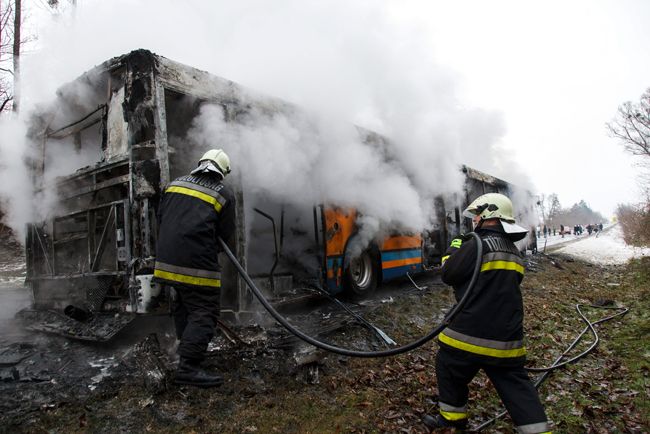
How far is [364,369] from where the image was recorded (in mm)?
3814

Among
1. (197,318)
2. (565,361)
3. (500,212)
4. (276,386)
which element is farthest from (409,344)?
(565,361)

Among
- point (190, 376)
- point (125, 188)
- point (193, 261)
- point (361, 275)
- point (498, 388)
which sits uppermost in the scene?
point (125, 188)

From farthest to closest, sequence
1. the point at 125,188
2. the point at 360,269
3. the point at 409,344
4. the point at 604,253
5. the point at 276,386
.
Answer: the point at 604,253
the point at 360,269
the point at 125,188
the point at 276,386
the point at 409,344

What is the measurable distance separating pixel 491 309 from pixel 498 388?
0.51 m

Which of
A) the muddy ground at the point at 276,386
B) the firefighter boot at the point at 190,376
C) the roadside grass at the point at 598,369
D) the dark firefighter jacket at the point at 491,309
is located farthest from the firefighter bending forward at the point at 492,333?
the firefighter boot at the point at 190,376

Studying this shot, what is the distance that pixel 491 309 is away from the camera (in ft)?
8.48

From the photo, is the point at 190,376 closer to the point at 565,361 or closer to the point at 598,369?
the point at 565,361

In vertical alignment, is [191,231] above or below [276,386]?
above

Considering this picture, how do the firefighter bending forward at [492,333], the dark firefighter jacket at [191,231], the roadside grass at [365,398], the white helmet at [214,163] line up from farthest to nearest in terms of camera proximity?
the white helmet at [214,163] < the dark firefighter jacket at [191,231] < the roadside grass at [365,398] < the firefighter bending forward at [492,333]

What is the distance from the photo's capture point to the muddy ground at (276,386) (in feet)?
9.14

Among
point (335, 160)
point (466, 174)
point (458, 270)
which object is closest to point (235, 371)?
point (458, 270)

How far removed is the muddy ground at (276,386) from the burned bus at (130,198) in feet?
1.58

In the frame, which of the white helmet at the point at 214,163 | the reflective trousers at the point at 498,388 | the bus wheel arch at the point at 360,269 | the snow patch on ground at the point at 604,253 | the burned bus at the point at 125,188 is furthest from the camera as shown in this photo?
the snow patch on ground at the point at 604,253

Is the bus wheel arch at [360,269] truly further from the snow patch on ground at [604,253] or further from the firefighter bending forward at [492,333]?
the snow patch on ground at [604,253]
